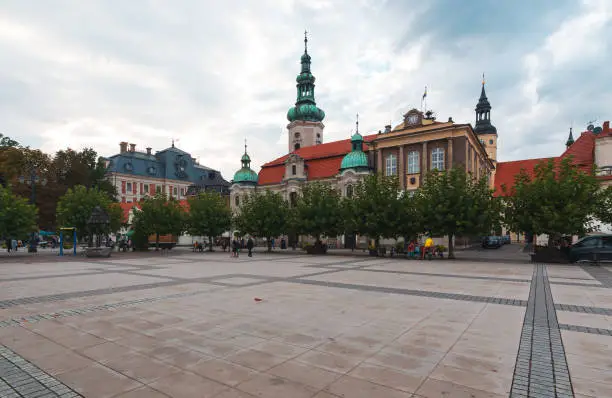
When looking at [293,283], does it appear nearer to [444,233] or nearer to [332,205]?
[444,233]

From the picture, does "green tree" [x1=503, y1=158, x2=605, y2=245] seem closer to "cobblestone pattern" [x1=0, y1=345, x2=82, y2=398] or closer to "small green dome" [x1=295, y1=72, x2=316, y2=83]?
"cobblestone pattern" [x1=0, y1=345, x2=82, y2=398]

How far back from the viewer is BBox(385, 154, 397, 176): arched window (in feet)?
153

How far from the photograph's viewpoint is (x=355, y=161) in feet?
154

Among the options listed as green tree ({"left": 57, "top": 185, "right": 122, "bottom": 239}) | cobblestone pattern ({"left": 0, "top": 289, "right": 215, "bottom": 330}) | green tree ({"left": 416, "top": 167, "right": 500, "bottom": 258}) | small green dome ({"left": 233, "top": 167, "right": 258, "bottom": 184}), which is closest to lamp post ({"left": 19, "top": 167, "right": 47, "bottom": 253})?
green tree ({"left": 57, "top": 185, "right": 122, "bottom": 239})

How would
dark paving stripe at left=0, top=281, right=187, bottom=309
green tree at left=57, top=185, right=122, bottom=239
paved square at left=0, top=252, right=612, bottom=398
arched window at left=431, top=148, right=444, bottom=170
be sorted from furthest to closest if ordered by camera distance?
1. arched window at left=431, top=148, right=444, bottom=170
2. green tree at left=57, top=185, right=122, bottom=239
3. dark paving stripe at left=0, top=281, right=187, bottom=309
4. paved square at left=0, top=252, right=612, bottom=398

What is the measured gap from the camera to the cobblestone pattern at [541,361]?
4652 mm

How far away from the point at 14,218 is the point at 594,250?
4415 cm

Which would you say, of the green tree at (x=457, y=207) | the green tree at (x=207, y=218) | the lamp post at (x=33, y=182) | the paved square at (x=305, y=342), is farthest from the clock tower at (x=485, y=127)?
the lamp post at (x=33, y=182)

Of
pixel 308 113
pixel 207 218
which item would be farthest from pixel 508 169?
pixel 207 218

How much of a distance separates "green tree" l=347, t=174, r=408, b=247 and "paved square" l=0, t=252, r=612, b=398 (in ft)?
57.1

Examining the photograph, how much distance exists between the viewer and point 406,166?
4538 centimetres

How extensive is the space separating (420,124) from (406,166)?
216 inches

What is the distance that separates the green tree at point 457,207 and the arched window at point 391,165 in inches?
688

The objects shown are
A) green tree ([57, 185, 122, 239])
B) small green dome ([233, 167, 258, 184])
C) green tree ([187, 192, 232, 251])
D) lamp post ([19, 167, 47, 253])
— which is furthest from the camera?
small green dome ([233, 167, 258, 184])
